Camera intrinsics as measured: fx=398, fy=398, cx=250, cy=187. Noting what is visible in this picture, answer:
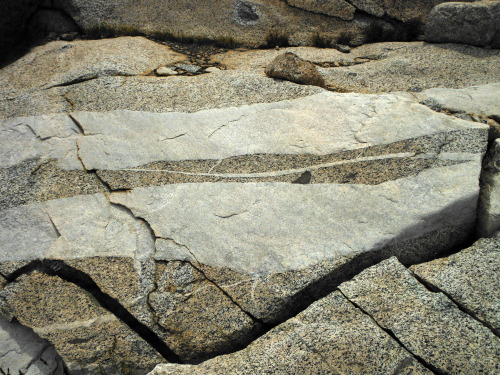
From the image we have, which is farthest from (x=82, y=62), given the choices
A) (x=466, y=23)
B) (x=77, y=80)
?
(x=466, y=23)

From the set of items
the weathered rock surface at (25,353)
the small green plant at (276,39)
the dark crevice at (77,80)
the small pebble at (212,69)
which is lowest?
the weathered rock surface at (25,353)

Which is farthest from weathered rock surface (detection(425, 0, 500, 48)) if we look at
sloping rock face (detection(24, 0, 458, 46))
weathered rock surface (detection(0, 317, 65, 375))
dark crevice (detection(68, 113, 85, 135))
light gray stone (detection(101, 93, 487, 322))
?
weathered rock surface (detection(0, 317, 65, 375))

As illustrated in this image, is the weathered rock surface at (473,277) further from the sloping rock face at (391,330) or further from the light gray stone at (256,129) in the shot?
the light gray stone at (256,129)

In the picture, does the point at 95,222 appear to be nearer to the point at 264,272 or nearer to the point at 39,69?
the point at 264,272

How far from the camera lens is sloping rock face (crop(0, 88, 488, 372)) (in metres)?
2.26

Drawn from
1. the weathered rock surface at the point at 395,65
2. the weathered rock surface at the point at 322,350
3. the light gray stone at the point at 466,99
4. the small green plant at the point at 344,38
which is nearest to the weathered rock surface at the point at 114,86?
the weathered rock surface at the point at 395,65

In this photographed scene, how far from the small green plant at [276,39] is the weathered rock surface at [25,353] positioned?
3555 millimetres

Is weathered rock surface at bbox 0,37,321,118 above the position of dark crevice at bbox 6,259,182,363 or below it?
above

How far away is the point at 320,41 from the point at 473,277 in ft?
10.2

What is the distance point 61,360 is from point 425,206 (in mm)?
2431

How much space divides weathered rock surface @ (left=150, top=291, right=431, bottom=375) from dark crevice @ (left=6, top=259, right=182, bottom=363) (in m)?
0.17

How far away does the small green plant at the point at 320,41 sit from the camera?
4430 mm

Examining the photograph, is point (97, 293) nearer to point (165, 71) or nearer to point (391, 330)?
point (391, 330)

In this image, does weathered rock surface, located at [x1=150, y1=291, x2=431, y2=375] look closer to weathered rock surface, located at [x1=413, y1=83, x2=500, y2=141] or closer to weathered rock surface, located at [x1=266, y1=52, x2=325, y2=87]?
weathered rock surface, located at [x1=413, y1=83, x2=500, y2=141]
